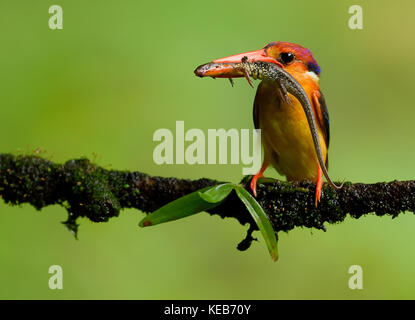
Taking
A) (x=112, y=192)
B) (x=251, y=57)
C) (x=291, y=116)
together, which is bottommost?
(x=112, y=192)

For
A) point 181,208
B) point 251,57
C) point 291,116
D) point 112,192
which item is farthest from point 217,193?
point 291,116

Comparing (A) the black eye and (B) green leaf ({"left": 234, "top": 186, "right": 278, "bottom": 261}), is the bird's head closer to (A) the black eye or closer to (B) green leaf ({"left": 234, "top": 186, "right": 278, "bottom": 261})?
(A) the black eye

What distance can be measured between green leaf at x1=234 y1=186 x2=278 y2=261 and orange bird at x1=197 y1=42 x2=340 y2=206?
0.49 metres

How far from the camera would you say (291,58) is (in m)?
2.44

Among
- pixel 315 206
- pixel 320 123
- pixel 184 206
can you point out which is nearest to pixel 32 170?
pixel 184 206

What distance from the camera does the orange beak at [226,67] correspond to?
2033 mm

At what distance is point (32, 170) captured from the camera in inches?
76.5

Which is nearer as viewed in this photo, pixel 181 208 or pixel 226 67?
pixel 181 208

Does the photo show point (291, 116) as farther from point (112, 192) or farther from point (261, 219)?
point (112, 192)

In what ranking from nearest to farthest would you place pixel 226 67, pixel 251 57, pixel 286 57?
pixel 226 67 → pixel 251 57 → pixel 286 57

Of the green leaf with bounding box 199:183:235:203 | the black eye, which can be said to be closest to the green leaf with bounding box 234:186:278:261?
the green leaf with bounding box 199:183:235:203

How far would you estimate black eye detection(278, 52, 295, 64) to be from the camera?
Result: 2.42m

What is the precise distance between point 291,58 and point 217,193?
2.69 feet

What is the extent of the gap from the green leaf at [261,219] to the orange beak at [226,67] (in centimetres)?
41
